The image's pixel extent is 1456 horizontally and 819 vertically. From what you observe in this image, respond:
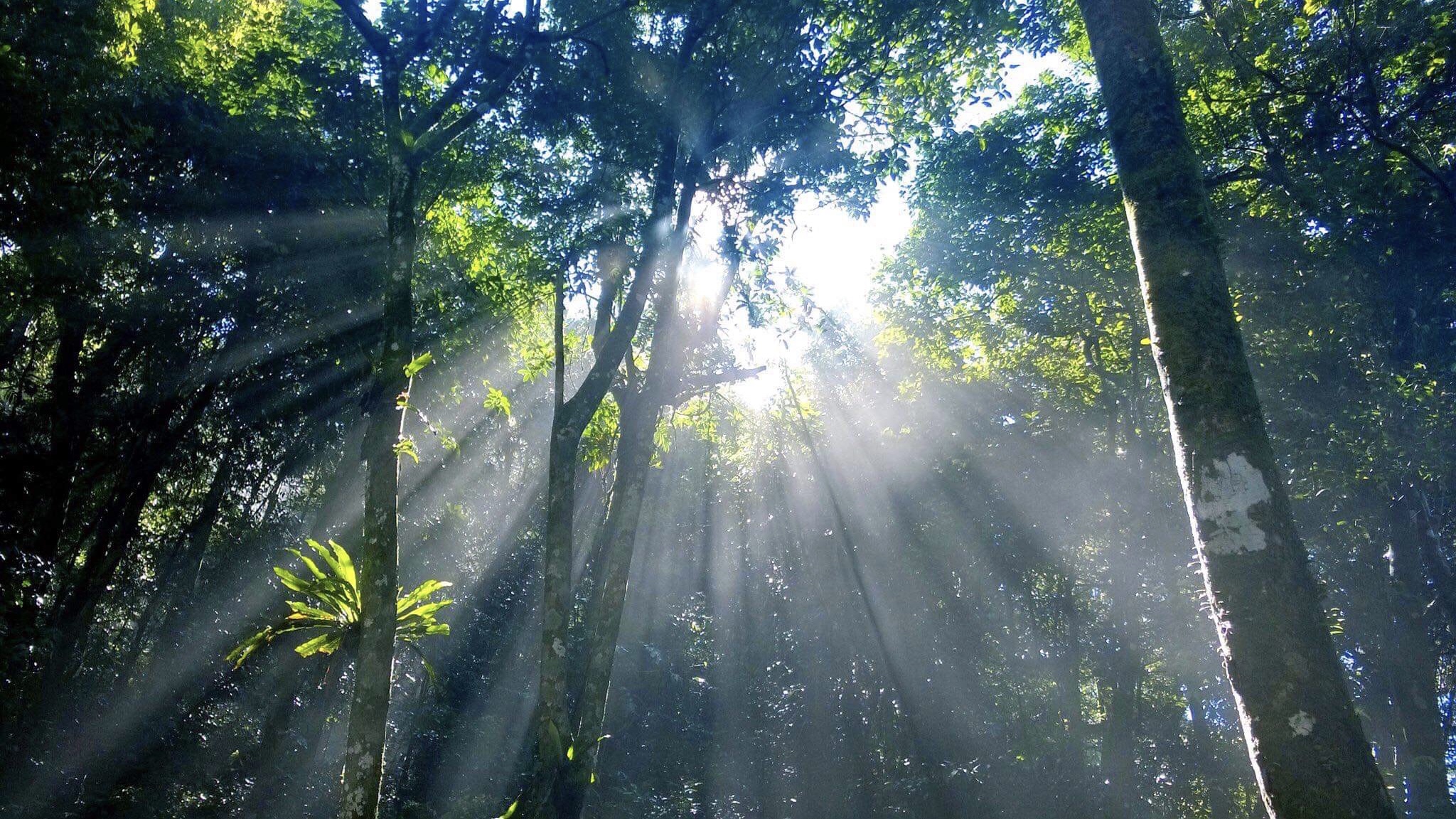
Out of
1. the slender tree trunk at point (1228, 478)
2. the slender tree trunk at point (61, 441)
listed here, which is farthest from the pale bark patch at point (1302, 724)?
the slender tree trunk at point (61, 441)

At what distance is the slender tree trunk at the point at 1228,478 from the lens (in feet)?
7.08

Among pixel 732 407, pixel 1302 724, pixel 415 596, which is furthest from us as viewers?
pixel 732 407

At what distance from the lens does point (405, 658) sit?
18.6 meters

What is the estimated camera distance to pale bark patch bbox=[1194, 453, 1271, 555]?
245 centimetres

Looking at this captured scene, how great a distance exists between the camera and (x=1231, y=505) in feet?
8.20

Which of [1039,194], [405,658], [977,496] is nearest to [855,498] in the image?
[977,496]

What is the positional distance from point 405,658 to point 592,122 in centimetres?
1524

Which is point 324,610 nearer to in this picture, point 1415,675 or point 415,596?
point 415,596

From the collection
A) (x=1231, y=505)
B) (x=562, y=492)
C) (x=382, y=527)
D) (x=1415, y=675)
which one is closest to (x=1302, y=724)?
(x=1231, y=505)

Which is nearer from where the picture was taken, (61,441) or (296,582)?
(296,582)

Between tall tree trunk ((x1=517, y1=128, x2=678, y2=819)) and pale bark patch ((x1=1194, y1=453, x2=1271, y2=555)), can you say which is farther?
tall tree trunk ((x1=517, y1=128, x2=678, y2=819))

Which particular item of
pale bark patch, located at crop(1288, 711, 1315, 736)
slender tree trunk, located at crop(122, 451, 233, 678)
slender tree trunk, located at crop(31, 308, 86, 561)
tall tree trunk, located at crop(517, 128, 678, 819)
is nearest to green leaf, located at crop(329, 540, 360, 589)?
tall tree trunk, located at crop(517, 128, 678, 819)

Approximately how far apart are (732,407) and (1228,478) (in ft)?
29.1

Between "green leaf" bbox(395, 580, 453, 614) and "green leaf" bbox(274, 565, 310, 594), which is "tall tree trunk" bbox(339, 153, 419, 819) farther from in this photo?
"green leaf" bbox(395, 580, 453, 614)
